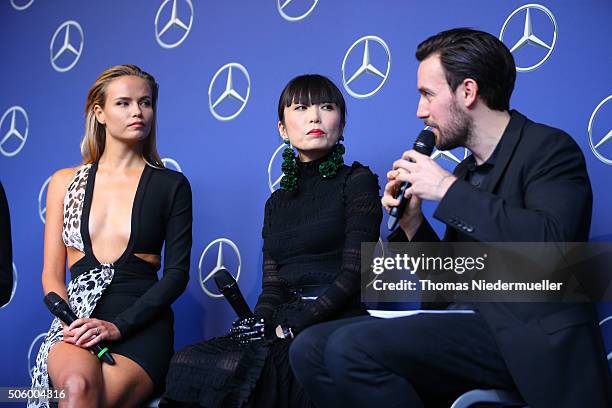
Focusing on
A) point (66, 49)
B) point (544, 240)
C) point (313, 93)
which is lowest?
point (544, 240)

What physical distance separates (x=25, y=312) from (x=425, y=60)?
236cm

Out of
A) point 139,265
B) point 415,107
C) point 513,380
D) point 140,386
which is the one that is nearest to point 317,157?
point 415,107

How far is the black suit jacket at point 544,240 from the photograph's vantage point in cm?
158

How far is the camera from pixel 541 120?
96.7 inches

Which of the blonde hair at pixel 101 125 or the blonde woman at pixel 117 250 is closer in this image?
the blonde woman at pixel 117 250

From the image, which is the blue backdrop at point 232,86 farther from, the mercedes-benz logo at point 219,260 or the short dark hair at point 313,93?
the short dark hair at point 313,93

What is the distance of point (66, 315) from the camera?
92.7 inches

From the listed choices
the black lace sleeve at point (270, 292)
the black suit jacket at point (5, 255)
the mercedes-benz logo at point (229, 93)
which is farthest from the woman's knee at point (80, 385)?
the mercedes-benz logo at point (229, 93)

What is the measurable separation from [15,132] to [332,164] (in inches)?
81.1

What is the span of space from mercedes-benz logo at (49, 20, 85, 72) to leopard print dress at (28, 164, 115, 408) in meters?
1.17

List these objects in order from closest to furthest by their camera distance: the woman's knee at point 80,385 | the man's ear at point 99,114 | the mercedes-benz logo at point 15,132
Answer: the woman's knee at point 80,385, the man's ear at point 99,114, the mercedes-benz logo at point 15,132

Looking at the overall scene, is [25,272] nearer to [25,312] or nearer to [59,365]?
[25,312]

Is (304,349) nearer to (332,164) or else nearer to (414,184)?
(414,184)

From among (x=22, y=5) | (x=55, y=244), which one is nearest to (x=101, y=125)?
(x=55, y=244)
